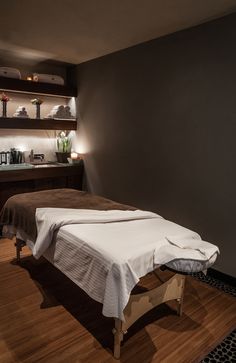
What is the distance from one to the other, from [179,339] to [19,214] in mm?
1610

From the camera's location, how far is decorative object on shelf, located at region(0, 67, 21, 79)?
338 centimetres

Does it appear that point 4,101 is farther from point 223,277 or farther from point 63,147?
point 223,277

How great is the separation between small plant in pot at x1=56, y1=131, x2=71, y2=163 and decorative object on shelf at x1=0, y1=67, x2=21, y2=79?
1.05 meters

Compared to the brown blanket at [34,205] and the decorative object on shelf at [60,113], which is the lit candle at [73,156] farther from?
the brown blanket at [34,205]

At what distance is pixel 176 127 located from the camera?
2.79 metres

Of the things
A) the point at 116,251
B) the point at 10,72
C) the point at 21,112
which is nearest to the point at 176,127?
the point at 116,251

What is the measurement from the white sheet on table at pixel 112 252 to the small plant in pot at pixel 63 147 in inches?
84.2

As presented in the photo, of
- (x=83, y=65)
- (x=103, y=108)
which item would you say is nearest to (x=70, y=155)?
(x=103, y=108)

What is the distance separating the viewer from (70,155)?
13.6 feet

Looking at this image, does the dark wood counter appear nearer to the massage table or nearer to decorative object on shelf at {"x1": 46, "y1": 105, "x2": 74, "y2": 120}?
decorative object on shelf at {"x1": 46, "y1": 105, "x2": 74, "y2": 120}

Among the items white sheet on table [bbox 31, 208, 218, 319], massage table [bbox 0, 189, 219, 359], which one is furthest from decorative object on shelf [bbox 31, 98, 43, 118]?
white sheet on table [bbox 31, 208, 218, 319]

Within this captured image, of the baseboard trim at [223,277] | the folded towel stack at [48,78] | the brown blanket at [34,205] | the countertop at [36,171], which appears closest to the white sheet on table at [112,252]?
the brown blanket at [34,205]

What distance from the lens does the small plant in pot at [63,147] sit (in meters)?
4.16

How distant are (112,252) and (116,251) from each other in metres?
0.02
